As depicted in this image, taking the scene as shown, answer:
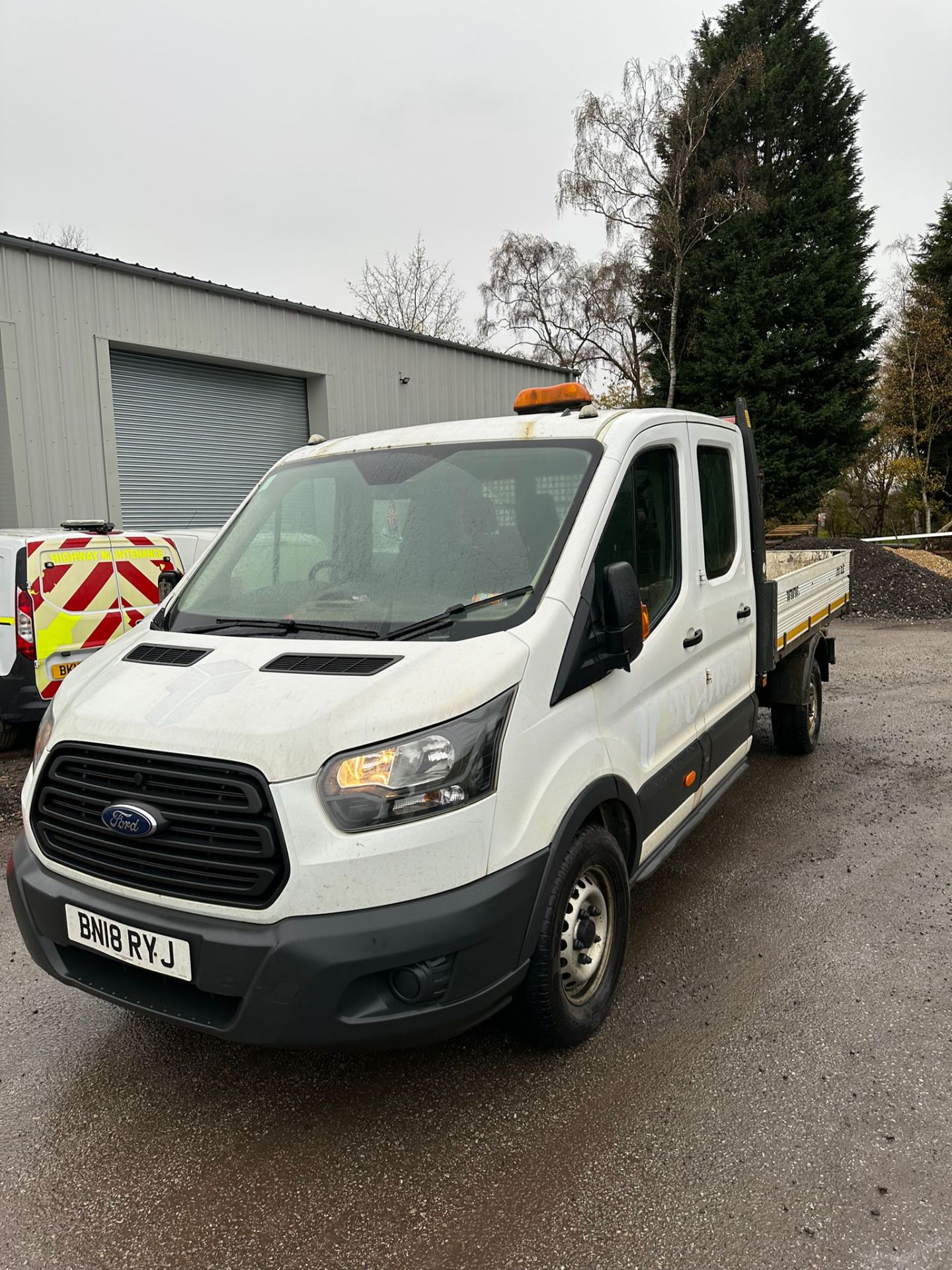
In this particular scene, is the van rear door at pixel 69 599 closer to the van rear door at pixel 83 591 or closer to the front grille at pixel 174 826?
the van rear door at pixel 83 591

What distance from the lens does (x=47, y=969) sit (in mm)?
2670

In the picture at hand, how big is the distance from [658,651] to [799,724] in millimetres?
3327

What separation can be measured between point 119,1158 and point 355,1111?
674 mm

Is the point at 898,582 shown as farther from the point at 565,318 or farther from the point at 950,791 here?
the point at 565,318

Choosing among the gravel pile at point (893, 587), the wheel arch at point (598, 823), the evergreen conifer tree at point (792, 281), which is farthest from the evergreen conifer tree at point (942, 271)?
the wheel arch at point (598, 823)

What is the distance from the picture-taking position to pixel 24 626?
6.45 metres

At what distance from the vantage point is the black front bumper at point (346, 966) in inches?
87.8

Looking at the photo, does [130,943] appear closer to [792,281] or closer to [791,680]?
[791,680]

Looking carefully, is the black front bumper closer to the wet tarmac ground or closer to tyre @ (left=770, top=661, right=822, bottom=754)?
the wet tarmac ground

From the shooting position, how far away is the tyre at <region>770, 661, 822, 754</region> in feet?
20.4

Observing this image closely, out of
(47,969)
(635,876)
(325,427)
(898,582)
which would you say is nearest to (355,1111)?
(47,969)

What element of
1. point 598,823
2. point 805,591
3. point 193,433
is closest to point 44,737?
point 598,823

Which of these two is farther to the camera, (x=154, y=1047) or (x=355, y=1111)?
(x=154, y=1047)

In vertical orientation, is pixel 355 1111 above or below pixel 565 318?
below
